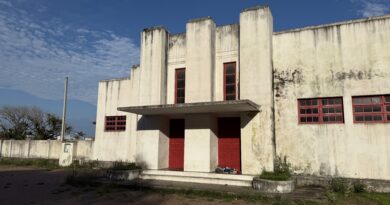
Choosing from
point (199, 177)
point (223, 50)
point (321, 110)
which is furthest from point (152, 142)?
point (321, 110)

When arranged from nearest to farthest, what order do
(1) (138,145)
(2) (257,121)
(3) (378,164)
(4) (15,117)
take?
(3) (378,164) → (2) (257,121) → (1) (138,145) → (4) (15,117)

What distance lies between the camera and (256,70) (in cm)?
1329

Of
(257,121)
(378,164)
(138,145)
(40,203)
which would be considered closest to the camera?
(40,203)

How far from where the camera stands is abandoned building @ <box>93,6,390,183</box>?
11914 millimetres

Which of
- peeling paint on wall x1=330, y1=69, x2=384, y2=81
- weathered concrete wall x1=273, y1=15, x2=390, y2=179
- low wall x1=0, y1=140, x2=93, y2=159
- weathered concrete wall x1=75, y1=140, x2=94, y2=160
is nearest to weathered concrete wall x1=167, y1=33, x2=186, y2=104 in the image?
weathered concrete wall x1=273, y1=15, x2=390, y2=179

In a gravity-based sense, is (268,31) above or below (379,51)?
above

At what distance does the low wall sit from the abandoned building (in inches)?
296

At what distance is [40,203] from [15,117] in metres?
30.3

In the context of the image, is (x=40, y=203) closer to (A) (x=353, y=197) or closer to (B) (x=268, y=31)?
(A) (x=353, y=197)

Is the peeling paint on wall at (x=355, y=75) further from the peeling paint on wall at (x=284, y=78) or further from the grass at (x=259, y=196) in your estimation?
the grass at (x=259, y=196)

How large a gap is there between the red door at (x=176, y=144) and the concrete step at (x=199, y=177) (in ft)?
5.68

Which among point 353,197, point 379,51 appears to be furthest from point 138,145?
point 379,51

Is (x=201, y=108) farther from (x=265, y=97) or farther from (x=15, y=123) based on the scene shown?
(x=15, y=123)

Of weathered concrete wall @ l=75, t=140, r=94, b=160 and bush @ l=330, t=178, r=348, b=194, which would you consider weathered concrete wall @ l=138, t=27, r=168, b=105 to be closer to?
weathered concrete wall @ l=75, t=140, r=94, b=160
